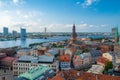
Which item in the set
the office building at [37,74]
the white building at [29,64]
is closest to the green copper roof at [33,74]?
the office building at [37,74]

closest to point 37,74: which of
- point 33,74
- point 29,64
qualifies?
point 33,74

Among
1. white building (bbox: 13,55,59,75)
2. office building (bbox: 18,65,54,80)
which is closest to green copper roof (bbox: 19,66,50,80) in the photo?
office building (bbox: 18,65,54,80)

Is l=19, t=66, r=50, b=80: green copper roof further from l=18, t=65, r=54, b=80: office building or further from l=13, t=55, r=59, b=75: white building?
l=13, t=55, r=59, b=75: white building

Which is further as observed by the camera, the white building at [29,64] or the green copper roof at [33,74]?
the white building at [29,64]

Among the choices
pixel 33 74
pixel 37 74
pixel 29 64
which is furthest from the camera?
pixel 29 64

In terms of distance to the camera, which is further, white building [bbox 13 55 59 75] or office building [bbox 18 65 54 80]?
white building [bbox 13 55 59 75]

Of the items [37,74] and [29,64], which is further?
[29,64]

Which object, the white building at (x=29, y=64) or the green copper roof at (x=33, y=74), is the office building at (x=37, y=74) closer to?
the green copper roof at (x=33, y=74)

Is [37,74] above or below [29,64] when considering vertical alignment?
above

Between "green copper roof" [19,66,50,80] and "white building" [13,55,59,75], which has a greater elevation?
"green copper roof" [19,66,50,80]

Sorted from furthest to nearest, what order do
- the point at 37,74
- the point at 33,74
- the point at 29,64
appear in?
the point at 29,64 → the point at 37,74 → the point at 33,74

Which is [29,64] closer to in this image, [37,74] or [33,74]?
[37,74]
